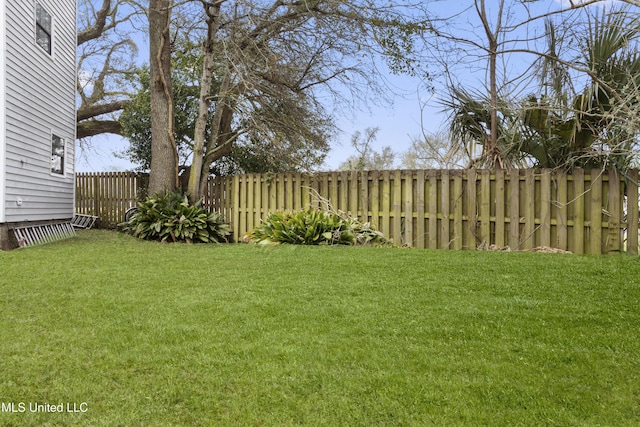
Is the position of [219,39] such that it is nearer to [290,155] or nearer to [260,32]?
[260,32]

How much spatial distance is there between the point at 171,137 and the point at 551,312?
1027 centimetres

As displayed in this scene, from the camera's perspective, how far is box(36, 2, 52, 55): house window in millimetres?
10461

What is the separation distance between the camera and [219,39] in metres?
11.5

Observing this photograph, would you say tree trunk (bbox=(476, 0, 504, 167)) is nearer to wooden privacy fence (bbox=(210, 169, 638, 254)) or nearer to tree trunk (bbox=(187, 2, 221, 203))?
wooden privacy fence (bbox=(210, 169, 638, 254))

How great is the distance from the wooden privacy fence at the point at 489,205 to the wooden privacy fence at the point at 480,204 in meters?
0.01

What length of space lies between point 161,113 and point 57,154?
9.05 ft

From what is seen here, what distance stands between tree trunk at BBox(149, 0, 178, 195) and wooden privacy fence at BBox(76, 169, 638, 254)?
251 centimetres

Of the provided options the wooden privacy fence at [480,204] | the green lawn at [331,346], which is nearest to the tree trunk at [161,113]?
the wooden privacy fence at [480,204]

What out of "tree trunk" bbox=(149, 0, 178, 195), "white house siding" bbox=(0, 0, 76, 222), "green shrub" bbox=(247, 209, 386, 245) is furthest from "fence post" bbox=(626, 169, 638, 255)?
"white house siding" bbox=(0, 0, 76, 222)

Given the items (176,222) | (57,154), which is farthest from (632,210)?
(57,154)

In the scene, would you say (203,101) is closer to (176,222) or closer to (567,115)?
(176,222)

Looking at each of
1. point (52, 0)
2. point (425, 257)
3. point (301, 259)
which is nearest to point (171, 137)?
point (52, 0)

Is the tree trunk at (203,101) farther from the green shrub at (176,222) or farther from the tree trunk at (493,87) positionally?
the tree trunk at (493,87)

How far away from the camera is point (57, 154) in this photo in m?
11.6
